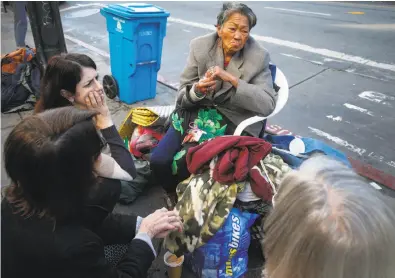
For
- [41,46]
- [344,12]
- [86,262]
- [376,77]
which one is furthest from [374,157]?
[344,12]

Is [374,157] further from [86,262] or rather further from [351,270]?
[86,262]

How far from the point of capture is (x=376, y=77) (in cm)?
527

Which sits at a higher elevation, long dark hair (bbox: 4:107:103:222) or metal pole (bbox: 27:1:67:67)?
long dark hair (bbox: 4:107:103:222)

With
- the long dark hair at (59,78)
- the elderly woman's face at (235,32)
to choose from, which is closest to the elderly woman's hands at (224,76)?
the elderly woman's face at (235,32)

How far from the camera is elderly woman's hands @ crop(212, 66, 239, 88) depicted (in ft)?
7.50

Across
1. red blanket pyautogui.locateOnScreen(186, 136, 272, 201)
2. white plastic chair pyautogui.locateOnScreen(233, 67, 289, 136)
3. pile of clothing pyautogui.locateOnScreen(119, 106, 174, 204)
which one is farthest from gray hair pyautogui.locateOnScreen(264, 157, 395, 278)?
pile of clothing pyautogui.locateOnScreen(119, 106, 174, 204)

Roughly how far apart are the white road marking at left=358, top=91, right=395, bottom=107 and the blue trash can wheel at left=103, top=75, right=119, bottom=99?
11.2 ft

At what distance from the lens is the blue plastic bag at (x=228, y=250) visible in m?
1.85

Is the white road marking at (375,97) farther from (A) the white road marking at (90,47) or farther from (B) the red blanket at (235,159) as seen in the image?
(A) the white road marking at (90,47)

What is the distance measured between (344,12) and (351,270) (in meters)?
11.6

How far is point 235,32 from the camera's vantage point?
2.36 metres

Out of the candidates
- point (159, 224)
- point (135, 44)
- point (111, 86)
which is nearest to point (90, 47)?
point (111, 86)

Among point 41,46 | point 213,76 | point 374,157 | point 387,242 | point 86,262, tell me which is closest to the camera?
point 387,242

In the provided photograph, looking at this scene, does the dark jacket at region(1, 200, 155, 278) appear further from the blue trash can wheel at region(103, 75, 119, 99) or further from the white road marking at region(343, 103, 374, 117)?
the white road marking at region(343, 103, 374, 117)
